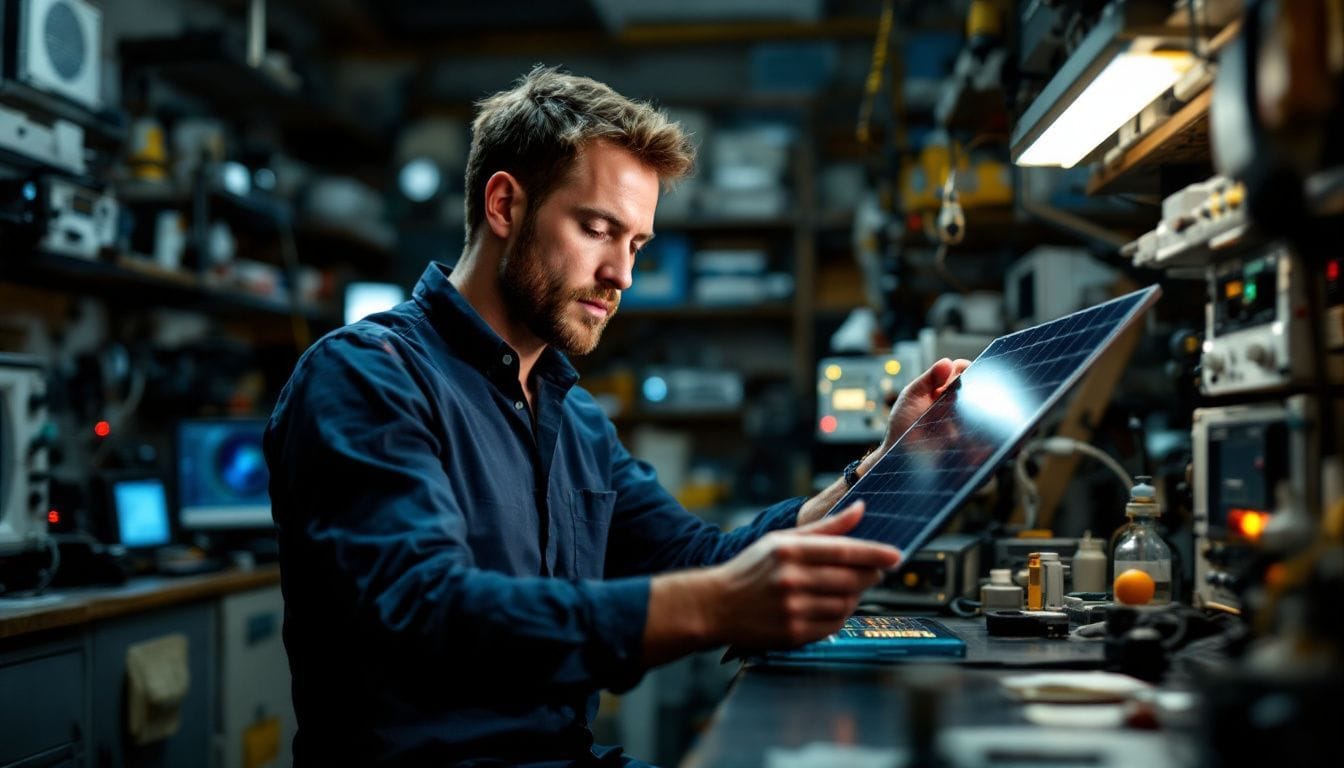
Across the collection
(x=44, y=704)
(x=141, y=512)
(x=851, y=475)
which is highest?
(x=851, y=475)

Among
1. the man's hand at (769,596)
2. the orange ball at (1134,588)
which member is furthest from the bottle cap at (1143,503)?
the man's hand at (769,596)

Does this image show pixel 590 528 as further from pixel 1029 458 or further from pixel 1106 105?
pixel 1029 458

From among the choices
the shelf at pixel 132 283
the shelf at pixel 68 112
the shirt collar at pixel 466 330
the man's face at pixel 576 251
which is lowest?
the shirt collar at pixel 466 330

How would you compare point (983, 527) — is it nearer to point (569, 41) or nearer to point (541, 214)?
point (541, 214)

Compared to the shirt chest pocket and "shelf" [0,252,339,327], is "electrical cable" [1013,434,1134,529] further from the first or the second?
"shelf" [0,252,339,327]

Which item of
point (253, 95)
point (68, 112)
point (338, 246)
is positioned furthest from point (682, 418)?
point (68, 112)

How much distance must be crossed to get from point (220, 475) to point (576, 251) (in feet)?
7.00

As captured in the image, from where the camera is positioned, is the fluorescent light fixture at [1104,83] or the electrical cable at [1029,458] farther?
the electrical cable at [1029,458]

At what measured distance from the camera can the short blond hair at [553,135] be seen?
1.61 meters

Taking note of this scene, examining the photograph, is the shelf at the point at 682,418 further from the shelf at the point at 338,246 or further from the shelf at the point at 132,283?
the shelf at the point at 132,283

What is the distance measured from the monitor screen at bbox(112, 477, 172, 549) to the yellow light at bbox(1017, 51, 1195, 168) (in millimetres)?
2341

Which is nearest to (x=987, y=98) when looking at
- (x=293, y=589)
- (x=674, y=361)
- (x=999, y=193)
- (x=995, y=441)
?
(x=999, y=193)

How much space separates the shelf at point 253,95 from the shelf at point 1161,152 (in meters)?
2.86

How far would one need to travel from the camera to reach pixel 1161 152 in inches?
63.7
